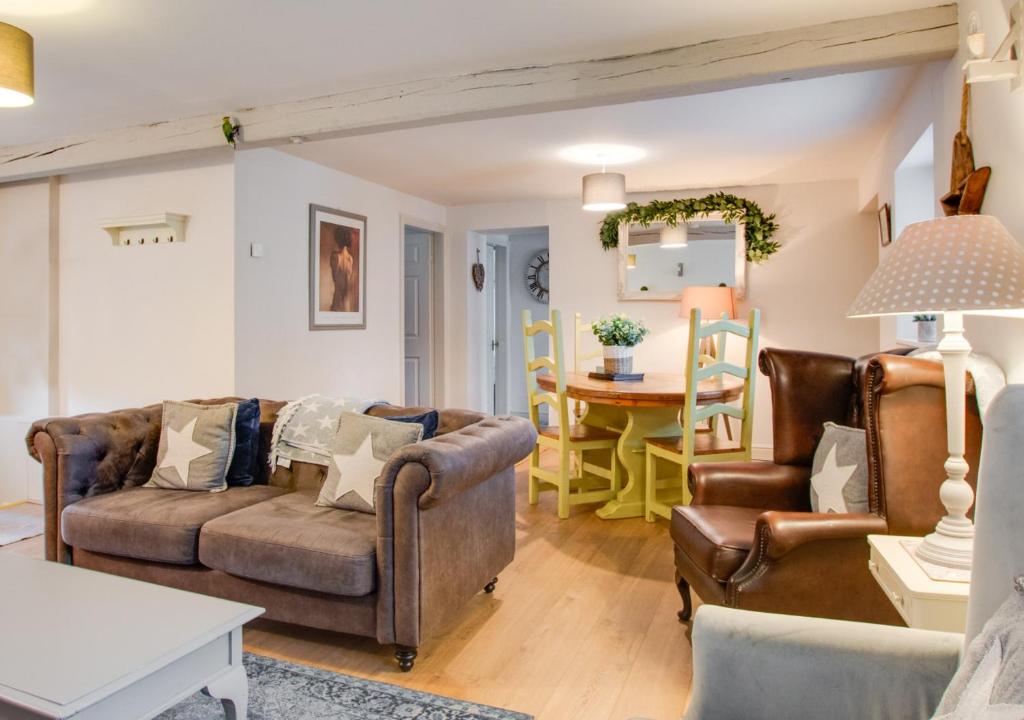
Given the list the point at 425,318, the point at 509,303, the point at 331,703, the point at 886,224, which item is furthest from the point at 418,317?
the point at 331,703

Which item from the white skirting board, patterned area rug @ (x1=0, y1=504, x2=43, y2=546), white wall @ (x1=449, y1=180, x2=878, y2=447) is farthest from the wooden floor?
white wall @ (x1=449, y1=180, x2=878, y2=447)

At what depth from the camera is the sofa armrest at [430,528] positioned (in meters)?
2.20

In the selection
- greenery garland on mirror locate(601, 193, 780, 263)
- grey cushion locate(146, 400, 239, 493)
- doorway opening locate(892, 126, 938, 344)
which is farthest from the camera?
greenery garland on mirror locate(601, 193, 780, 263)

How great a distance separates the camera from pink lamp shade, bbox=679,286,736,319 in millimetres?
5395

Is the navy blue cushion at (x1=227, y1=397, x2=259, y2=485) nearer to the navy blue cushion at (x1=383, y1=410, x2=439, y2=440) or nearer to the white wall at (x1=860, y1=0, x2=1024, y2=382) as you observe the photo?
the navy blue cushion at (x1=383, y1=410, x2=439, y2=440)

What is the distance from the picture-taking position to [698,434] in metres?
4.12

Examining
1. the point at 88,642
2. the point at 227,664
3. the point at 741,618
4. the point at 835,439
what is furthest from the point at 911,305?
the point at 88,642

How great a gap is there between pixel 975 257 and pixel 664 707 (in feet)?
4.91

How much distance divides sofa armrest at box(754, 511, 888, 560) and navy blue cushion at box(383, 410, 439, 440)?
138 centimetres

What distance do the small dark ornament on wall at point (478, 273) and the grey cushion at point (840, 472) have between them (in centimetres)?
474

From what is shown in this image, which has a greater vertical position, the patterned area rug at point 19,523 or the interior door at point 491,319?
the interior door at point 491,319

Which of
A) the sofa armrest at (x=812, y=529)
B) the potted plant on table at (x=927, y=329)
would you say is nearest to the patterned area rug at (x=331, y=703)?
the sofa armrest at (x=812, y=529)

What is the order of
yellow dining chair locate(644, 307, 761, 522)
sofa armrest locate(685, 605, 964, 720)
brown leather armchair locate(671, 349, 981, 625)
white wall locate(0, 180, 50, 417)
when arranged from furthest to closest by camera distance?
white wall locate(0, 180, 50, 417), yellow dining chair locate(644, 307, 761, 522), brown leather armchair locate(671, 349, 981, 625), sofa armrest locate(685, 605, 964, 720)

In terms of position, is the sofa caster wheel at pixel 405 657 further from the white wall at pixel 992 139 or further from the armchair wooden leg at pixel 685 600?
the white wall at pixel 992 139
